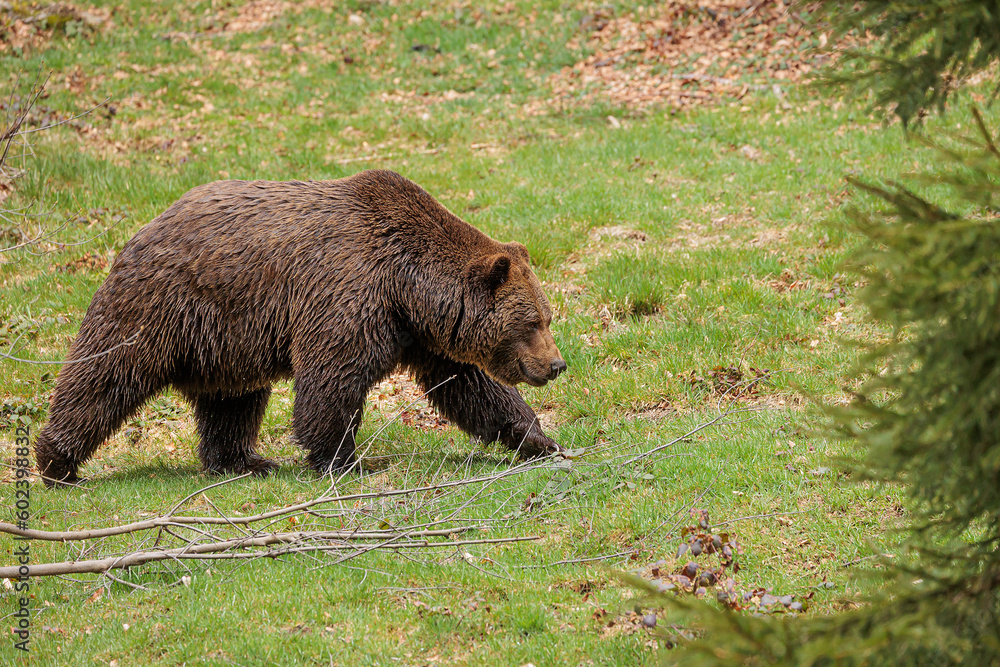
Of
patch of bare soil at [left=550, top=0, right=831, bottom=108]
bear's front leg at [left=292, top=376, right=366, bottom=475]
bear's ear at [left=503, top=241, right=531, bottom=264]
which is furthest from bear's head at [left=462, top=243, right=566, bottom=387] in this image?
patch of bare soil at [left=550, top=0, right=831, bottom=108]

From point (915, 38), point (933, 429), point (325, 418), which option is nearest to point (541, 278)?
point (325, 418)

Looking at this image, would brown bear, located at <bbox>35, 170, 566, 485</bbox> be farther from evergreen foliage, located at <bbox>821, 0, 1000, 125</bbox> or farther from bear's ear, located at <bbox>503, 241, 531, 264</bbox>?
evergreen foliage, located at <bbox>821, 0, 1000, 125</bbox>

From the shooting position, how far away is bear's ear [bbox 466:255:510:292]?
650 centimetres

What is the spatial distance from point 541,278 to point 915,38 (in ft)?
22.8

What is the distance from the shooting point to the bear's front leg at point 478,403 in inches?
275

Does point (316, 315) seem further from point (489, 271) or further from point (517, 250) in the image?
point (517, 250)

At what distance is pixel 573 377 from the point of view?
26.0 ft

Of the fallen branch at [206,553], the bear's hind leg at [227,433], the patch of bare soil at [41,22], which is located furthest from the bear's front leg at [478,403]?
the patch of bare soil at [41,22]

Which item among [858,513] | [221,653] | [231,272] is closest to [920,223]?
[858,513]

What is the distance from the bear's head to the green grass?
2.46 ft

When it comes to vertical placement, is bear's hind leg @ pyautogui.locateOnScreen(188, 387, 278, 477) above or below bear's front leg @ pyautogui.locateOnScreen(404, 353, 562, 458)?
below

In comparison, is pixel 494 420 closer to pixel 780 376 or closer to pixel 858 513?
pixel 780 376

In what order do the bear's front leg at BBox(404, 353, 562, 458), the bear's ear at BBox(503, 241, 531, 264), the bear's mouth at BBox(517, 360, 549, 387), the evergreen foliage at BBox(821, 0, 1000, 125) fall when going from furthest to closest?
the bear's front leg at BBox(404, 353, 562, 458)
the bear's ear at BBox(503, 241, 531, 264)
the bear's mouth at BBox(517, 360, 549, 387)
the evergreen foliage at BBox(821, 0, 1000, 125)

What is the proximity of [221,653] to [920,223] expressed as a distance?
3490mm
